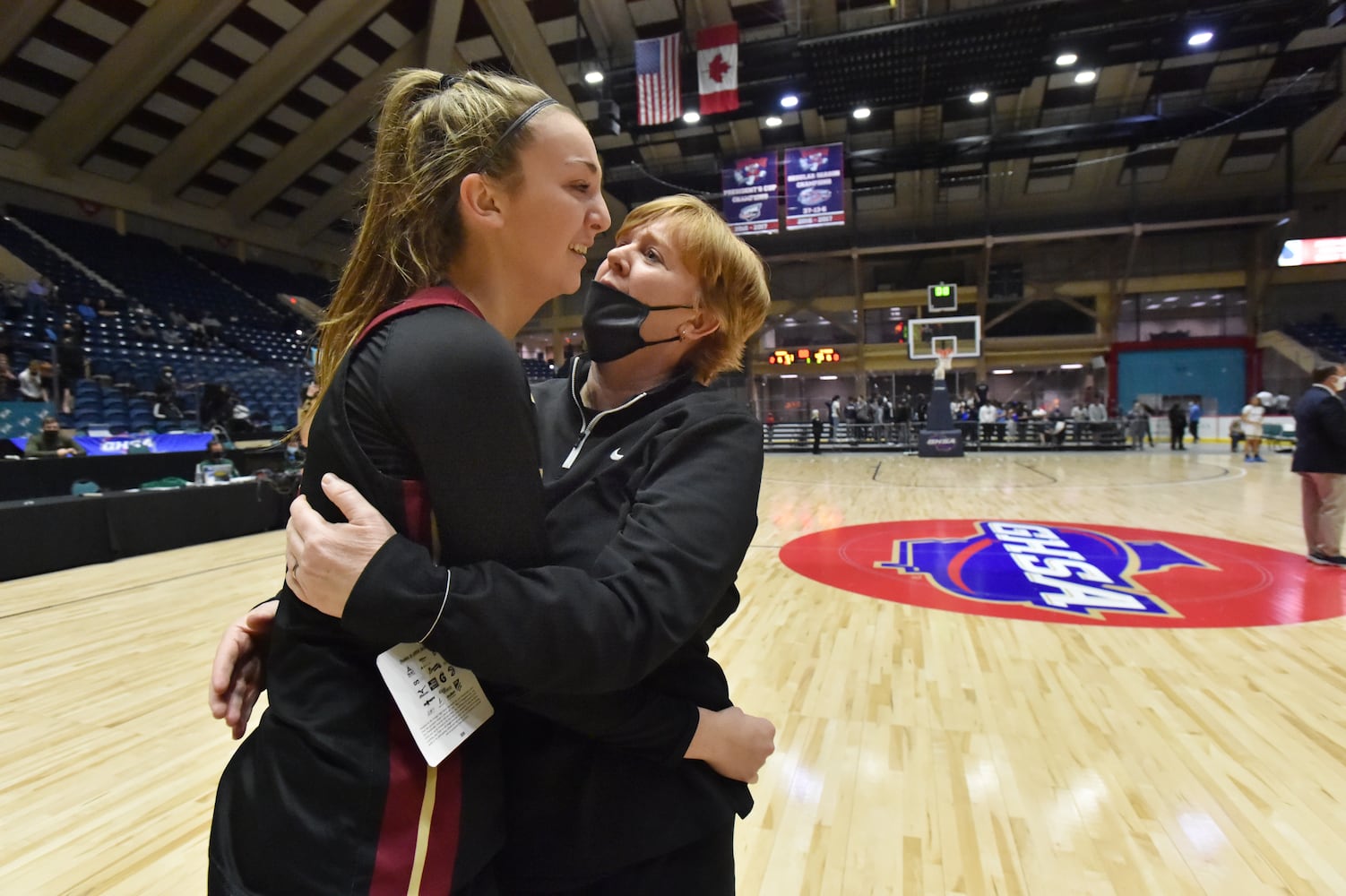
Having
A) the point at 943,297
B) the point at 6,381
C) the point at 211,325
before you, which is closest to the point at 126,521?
the point at 6,381

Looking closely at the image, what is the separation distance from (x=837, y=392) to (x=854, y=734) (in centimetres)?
1858

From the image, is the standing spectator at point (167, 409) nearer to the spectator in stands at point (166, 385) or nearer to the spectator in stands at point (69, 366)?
the spectator in stands at point (166, 385)

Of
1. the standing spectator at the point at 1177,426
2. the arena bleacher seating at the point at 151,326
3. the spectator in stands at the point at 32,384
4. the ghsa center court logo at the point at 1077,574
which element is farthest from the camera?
the standing spectator at the point at 1177,426

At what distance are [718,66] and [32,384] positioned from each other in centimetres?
953

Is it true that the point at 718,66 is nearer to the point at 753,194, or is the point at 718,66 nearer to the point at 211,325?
the point at 753,194

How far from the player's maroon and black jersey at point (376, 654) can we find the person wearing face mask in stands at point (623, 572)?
48mm

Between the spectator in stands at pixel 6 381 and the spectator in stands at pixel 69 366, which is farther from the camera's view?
the spectator in stands at pixel 69 366

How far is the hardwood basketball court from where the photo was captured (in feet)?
6.31

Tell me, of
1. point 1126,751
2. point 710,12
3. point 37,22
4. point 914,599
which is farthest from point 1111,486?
point 37,22

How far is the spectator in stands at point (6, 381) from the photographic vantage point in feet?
23.9

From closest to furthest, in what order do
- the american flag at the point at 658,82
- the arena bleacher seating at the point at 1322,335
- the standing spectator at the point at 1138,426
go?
the american flag at the point at 658,82 < the standing spectator at the point at 1138,426 < the arena bleacher seating at the point at 1322,335

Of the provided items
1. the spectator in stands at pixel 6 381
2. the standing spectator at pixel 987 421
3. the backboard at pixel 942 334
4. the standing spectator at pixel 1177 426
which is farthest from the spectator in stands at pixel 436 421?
the standing spectator at pixel 1177 426

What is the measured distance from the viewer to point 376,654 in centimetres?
70

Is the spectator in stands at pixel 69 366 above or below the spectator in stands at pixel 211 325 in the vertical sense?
below
